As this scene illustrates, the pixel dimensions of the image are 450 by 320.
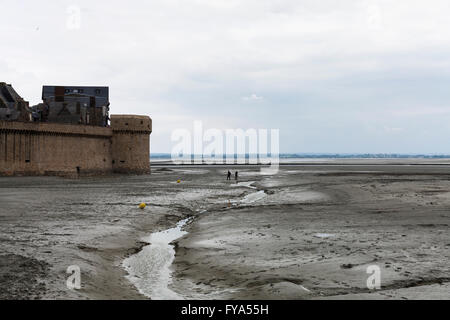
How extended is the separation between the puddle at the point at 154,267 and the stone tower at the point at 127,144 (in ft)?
132

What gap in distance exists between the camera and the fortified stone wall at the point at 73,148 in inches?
1624

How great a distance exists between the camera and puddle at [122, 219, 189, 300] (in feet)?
26.1

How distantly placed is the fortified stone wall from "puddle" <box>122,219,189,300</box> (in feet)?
106

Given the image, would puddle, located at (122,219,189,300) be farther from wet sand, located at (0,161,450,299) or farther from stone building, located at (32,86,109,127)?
stone building, located at (32,86,109,127)

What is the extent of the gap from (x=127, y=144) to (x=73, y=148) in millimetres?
7545

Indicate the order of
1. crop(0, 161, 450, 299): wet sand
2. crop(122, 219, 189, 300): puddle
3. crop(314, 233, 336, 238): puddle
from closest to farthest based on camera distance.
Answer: crop(0, 161, 450, 299): wet sand < crop(122, 219, 189, 300): puddle < crop(314, 233, 336, 238): puddle

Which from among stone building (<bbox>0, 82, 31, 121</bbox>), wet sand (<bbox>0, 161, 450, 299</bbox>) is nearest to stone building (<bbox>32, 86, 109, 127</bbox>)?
stone building (<bbox>0, 82, 31, 121</bbox>)

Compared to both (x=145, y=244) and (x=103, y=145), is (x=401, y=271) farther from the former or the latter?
(x=103, y=145)

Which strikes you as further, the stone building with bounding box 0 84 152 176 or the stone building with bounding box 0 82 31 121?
the stone building with bounding box 0 82 31 121

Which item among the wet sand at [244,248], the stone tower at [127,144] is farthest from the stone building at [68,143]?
the wet sand at [244,248]

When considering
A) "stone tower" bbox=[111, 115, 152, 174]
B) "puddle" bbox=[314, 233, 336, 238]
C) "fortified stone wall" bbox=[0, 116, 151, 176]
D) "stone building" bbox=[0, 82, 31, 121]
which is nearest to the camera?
"puddle" bbox=[314, 233, 336, 238]

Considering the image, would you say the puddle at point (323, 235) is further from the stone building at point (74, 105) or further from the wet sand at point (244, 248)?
the stone building at point (74, 105)
